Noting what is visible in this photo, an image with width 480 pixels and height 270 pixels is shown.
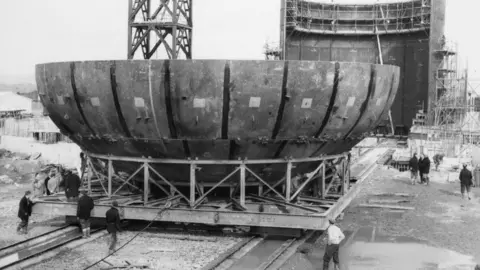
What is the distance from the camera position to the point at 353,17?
137 ft

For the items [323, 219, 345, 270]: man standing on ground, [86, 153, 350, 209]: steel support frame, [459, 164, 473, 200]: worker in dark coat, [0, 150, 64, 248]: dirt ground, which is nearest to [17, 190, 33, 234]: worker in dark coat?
[0, 150, 64, 248]: dirt ground

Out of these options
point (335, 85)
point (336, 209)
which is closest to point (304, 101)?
point (335, 85)

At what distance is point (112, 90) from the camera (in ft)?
36.0

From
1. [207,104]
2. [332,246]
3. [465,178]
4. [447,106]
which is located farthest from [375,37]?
[332,246]

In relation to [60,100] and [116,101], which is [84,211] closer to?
[116,101]

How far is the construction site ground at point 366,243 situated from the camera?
10.0 metres

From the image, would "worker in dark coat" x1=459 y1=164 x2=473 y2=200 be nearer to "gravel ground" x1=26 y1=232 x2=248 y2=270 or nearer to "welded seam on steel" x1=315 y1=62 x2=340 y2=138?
"welded seam on steel" x1=315 y1=62 x2=340 y2=138

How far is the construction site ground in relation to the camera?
10016 millimetres

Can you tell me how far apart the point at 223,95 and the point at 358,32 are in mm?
32498

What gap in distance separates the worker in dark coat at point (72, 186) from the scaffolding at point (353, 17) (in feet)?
96.4

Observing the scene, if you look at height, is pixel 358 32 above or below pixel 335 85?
above

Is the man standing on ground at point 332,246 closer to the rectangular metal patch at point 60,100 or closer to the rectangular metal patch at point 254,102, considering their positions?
the rectangular metal patch at point 254,102

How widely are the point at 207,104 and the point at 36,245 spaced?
4258mm

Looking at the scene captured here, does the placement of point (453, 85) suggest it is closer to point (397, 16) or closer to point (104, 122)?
point (397, 16)
